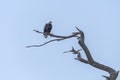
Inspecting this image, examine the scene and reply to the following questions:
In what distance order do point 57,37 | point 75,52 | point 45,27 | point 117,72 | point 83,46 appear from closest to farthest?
point 117,72 → point 83,46 → point 75,52 → point 57,37 → point 45,27

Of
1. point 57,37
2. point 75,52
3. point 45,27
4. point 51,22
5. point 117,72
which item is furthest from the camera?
point 51,22

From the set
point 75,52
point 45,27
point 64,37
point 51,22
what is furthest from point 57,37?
point 51,22

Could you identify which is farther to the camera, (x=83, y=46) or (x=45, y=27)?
(x=45, y=27)

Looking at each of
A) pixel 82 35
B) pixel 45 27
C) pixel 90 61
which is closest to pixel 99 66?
pixel 90 61

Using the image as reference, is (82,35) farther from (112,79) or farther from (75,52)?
(112,79)

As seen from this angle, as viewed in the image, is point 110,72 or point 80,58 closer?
point 110,72

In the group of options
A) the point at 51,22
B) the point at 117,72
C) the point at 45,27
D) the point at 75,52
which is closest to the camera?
the point at 117,72

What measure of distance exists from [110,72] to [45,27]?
8.63m

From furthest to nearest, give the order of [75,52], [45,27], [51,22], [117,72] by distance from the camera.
A: 1. [51,22]
2. [45,27]
3. [75,52]
4. [117,72]

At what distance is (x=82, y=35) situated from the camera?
820 centimetres

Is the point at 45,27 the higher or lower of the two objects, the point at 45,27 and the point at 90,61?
the lower

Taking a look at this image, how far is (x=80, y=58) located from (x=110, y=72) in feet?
2.84

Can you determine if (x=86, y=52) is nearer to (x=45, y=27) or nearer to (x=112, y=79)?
(x=112, y=79)

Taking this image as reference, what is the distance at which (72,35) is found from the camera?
8.70 meters
